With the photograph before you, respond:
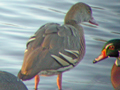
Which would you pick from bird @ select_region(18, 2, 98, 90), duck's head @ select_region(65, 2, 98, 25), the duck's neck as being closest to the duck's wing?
bird @ select_region(18, 2, 98, 90)

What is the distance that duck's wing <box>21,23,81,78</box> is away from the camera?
→ 5.57 metres

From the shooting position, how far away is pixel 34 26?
9.99 meters

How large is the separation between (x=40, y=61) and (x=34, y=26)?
4.49m

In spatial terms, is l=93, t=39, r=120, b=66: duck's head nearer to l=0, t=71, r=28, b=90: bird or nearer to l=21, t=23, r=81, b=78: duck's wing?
l=21, t=23, r=81, b=78: duck's wing


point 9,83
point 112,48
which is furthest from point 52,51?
point 9,83

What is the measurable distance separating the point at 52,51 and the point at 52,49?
0.13 ft

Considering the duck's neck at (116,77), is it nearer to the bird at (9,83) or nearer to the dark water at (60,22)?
the dark water at (60,22)

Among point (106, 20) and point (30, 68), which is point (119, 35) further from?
point (30, 68)

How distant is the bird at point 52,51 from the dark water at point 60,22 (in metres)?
0.64

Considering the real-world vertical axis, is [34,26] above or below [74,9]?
below

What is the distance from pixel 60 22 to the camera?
411 inches

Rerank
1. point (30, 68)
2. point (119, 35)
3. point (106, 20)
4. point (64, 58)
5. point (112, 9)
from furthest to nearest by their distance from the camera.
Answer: point (112, 9)
point (106, 20)
point (119, 35)
point (64, 58)
point (30, 68)

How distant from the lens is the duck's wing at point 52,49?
18.3 ft

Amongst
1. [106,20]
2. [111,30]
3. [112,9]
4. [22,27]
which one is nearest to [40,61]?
[22,27]
